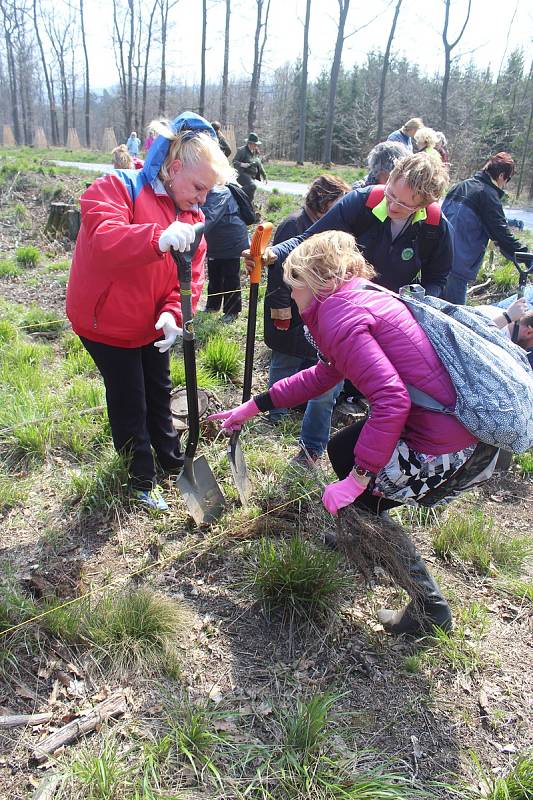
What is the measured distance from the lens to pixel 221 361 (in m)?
4.60

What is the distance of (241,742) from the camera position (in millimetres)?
1935

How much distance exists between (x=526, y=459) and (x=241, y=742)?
9.68 ft

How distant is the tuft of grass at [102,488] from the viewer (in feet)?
9.87

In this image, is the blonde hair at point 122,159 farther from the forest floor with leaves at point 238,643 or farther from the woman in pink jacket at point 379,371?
the woman in pink jacket at point 379,371

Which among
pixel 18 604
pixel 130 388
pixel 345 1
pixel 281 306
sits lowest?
pixel 18 604

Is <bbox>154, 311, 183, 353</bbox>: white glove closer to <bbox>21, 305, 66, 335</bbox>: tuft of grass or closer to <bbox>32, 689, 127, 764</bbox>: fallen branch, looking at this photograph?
<bbox>32, 689, 127, 764</bbox>: fallen branch

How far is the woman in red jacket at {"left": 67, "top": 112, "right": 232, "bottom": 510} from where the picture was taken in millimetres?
2244

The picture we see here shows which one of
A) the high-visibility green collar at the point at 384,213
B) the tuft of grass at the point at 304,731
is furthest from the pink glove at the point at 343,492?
the high-visibility green collar at the point at 384,213

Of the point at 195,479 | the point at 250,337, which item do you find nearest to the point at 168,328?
the point at 250,337

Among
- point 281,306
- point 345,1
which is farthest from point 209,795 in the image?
point 345,1

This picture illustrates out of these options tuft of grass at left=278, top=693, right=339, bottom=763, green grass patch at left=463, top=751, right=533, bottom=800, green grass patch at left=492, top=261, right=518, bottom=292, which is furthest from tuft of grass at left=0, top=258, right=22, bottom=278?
green grass patch at left=463, top=751, right=533, bottom=800

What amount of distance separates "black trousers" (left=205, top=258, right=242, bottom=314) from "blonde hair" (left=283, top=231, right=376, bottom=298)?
4011 millimetres

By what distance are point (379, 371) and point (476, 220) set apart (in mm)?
3733

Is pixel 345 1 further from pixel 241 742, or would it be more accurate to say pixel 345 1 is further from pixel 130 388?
pixel 241 742
